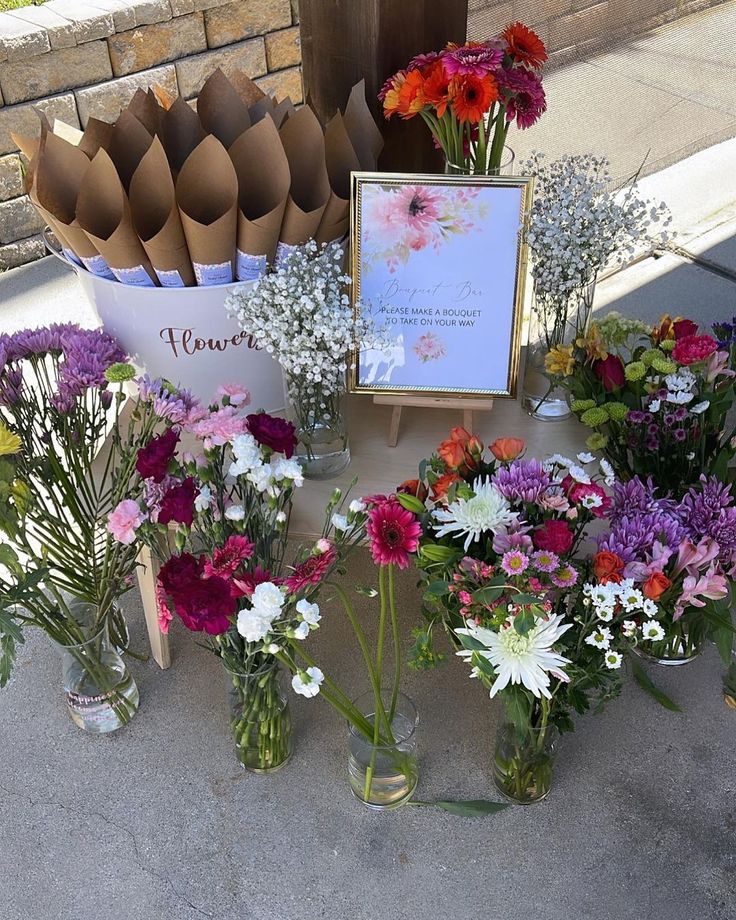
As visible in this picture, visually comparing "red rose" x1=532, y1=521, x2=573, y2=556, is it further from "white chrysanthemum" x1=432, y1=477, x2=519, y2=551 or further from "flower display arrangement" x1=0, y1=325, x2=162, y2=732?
"flower display arrangement" x1=0, y1=325, x2=162, y2=732

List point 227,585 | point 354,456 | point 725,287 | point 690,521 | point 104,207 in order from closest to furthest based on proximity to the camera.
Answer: point 227,585 → point 690,521 → point 104,207 → point 354,456 → point 725,287

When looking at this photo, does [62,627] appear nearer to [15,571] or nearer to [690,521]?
[15,571]

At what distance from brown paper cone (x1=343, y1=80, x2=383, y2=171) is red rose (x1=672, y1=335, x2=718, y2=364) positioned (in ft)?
1.87

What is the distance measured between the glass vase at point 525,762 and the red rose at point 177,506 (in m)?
0.56

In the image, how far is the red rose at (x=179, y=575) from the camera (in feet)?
3.47

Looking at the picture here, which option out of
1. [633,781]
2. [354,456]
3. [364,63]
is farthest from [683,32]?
[633,781]

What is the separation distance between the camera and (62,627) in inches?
55.5

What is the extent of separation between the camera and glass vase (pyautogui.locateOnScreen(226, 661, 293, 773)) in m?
1.33

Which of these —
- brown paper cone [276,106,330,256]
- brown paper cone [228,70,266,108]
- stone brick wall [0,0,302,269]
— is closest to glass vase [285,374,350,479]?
brown paper cone [276,106,330,256]

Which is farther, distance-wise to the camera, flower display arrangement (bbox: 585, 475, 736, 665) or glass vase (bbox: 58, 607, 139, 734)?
glass vase (bbox: 58, 607, 139, 734)

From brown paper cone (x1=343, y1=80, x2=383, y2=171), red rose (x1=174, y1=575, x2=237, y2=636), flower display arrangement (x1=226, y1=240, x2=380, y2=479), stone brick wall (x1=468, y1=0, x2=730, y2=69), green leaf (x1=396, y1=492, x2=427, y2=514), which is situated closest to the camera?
red rose (x1=174, y1=575, x2=237, y2=636)

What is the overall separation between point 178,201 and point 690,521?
849 mm

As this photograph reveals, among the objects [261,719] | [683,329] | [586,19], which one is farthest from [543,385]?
[586,19]

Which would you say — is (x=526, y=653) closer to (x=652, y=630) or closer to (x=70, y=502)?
(x=652, y=630)
